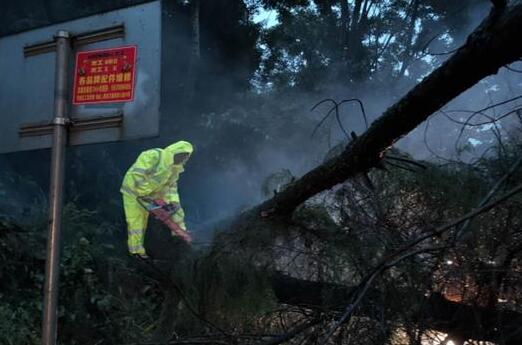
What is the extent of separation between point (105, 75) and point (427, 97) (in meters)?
1.43

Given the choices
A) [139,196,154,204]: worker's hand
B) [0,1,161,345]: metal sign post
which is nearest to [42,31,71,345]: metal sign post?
[0,1,161,345]: metal sign post

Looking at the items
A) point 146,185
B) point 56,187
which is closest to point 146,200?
point 146,185

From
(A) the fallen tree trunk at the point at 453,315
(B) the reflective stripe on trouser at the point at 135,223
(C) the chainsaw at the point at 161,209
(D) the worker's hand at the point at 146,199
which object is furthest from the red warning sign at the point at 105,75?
(D) the worker's hand at the point at 146,199

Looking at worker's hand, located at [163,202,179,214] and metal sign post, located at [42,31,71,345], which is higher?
worker's hand, located at [163,202,179,214]

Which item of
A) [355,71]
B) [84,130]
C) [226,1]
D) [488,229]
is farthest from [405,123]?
[226,1]

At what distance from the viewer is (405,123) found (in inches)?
109

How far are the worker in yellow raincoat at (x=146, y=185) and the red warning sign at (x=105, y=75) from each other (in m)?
3.53

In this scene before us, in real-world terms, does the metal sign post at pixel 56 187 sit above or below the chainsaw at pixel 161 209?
below

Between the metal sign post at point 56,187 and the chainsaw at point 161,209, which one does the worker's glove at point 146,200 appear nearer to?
the chainsaw at point 161,209

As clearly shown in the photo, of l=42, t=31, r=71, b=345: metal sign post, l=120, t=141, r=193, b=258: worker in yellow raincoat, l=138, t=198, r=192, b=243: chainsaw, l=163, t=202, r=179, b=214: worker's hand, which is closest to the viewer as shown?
l=42, t=31, r=71, b=345: metal sign post

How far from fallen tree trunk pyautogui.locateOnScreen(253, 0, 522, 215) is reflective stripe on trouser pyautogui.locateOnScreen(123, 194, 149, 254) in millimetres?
2537

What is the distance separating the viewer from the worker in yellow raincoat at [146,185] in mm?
5945

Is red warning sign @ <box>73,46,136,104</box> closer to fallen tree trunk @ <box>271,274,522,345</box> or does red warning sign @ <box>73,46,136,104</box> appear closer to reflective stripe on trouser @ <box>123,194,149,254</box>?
fallen tree trunk @ <box>271,274,522,345</box>

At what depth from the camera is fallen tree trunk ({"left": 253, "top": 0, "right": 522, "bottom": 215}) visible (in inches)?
87.1
